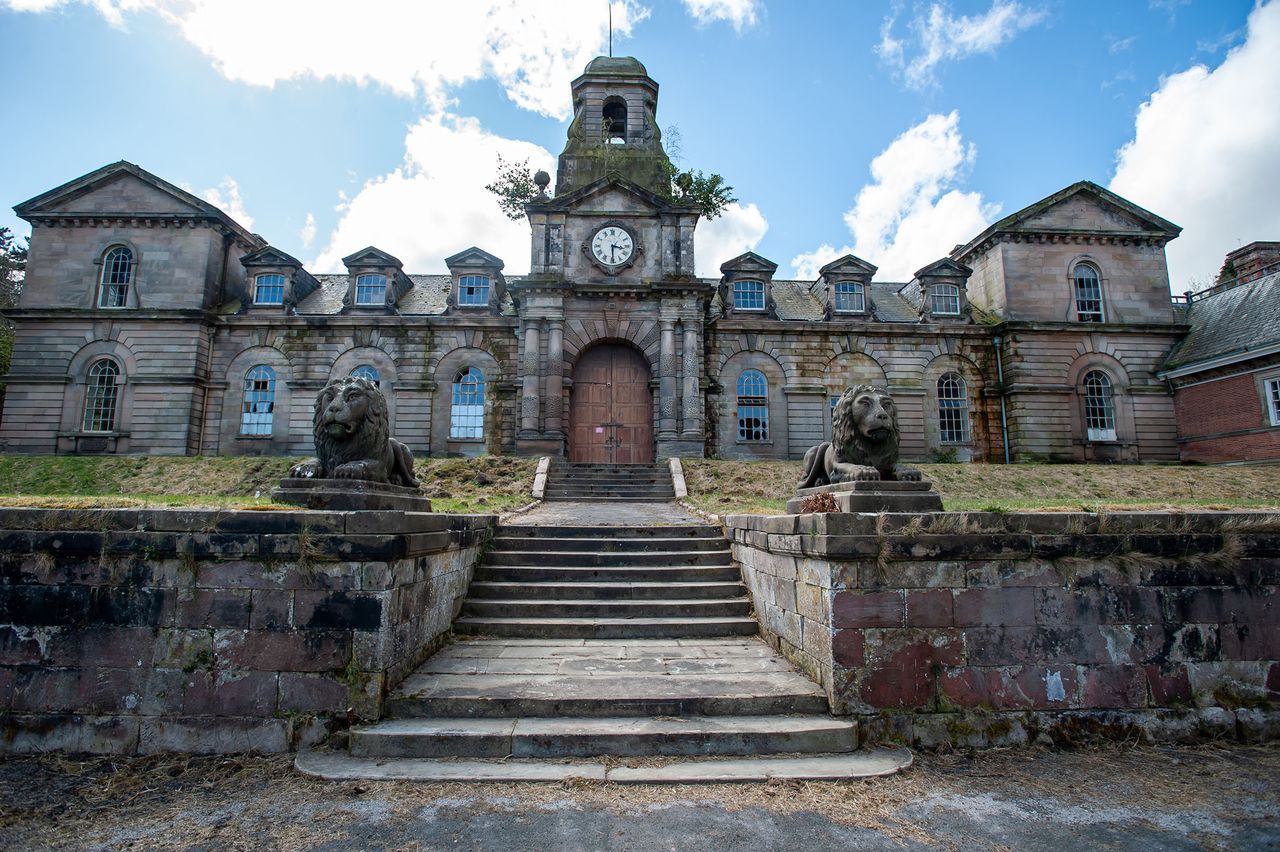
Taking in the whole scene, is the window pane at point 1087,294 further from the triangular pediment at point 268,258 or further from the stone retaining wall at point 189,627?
the triangular pediment at point 268,258

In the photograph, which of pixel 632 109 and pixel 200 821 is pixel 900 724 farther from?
pixel 632 109

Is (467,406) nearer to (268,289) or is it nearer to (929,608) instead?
(268,289)

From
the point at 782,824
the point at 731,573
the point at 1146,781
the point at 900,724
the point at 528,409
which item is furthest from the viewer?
the point at 528,409

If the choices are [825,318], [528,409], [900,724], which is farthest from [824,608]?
[825,318]

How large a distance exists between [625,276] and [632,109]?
7.37 m

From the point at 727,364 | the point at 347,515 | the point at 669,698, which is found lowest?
the point at 669,698

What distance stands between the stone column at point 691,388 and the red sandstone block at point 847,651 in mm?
14974

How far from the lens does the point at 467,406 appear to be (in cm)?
2255

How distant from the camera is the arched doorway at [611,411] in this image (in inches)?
830

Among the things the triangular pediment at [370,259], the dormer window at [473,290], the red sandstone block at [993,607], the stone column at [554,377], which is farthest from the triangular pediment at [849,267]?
the red sandstone block at [993,607]

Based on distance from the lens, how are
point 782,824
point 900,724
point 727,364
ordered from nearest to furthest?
point 782,824 → point 900,724 → point 727,364

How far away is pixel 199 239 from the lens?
75.3 ft

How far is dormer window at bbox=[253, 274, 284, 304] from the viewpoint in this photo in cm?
2348

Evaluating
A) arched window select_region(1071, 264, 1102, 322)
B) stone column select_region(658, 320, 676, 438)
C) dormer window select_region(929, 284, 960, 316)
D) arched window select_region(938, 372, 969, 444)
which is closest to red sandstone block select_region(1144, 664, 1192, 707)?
stone column select_region(658, 320, 676, 438)
